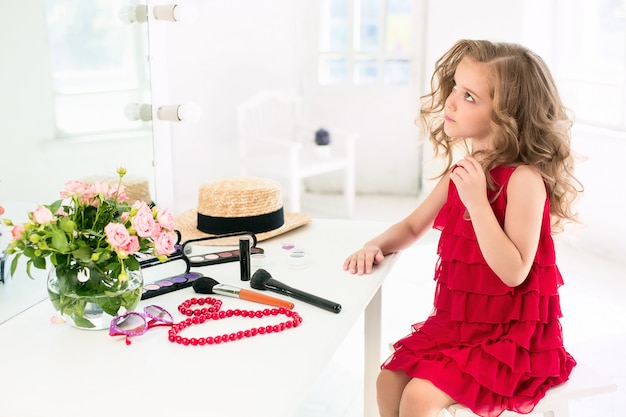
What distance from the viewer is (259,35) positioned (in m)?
4.59

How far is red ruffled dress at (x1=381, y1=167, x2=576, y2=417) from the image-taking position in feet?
5.10

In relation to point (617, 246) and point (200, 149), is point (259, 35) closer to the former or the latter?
point (200, 149)

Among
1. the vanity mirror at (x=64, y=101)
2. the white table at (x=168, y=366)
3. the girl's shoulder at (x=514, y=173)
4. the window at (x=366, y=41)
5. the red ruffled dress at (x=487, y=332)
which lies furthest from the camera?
the window at (x=366, y=41)

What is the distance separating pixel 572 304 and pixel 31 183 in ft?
7.90

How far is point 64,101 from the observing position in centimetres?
169

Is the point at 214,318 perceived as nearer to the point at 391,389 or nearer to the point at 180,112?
the point at 391,389

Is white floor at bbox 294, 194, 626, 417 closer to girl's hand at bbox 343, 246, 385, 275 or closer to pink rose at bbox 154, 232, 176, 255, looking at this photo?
girl's hand at bbox 343, 246, 385, 275

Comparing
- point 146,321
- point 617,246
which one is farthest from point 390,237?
point 617,246

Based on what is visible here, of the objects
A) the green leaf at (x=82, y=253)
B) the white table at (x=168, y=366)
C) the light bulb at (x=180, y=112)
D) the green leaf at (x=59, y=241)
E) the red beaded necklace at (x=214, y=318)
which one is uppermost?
the light bulb at (x=180, y=112)

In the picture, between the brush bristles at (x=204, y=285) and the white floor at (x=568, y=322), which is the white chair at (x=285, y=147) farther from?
the brush bristles at (x=204, y=285)

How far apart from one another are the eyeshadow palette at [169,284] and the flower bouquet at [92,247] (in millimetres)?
155

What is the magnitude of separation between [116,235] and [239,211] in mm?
705

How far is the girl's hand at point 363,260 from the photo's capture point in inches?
66.3

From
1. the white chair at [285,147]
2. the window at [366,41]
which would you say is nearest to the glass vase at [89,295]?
the white chair at [285,147]
